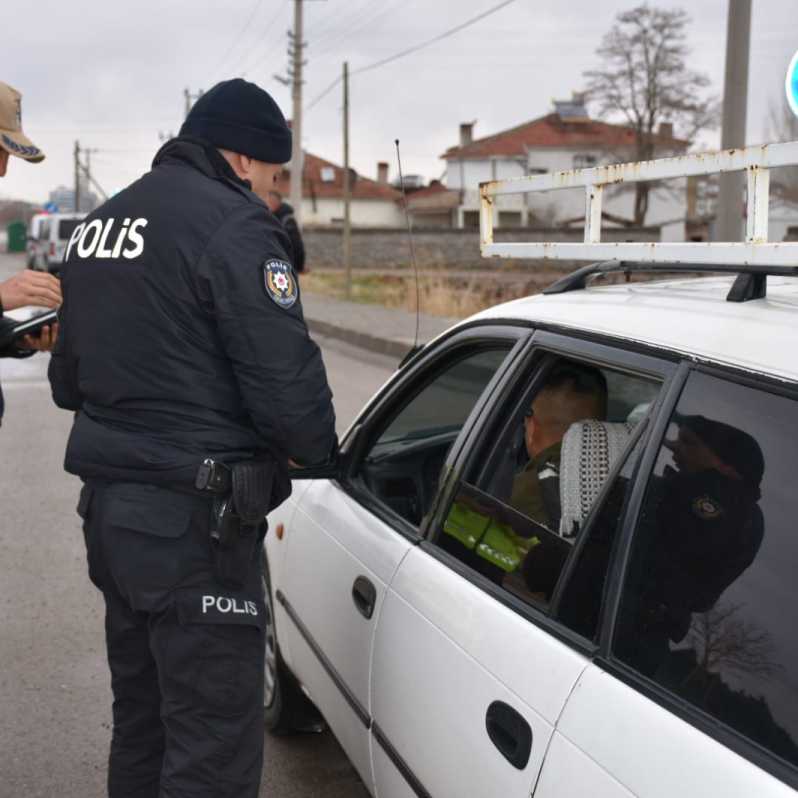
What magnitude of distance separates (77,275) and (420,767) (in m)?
1.31

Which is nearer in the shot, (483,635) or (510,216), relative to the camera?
(483,635)

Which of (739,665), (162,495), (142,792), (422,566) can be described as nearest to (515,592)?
(422,566)

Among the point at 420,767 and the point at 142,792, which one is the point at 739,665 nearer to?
the point at 420,767

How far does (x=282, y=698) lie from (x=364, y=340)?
1232cm

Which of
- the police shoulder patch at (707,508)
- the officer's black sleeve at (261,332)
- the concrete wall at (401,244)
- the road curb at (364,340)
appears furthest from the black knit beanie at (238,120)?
the concrete wall at (401,244)

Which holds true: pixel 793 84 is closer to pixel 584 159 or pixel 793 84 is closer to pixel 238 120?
pixel 238 120

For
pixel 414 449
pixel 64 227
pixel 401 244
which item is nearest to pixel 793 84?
pixel 414 449

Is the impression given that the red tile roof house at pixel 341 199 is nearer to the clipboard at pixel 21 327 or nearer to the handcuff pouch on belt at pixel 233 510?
the clipboard at pixel 21 327

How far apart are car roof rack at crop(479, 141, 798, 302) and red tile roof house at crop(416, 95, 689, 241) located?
60.9 metres

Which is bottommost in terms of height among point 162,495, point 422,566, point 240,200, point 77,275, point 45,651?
point 45,651

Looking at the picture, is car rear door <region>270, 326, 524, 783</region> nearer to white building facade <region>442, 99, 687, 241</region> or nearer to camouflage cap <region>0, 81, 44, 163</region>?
camouflage cap <region>0, 81, 44, 163</region>

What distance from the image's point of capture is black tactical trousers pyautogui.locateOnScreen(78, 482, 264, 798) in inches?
85.9

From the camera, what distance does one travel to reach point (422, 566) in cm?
232

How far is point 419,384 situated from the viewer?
2.83m
